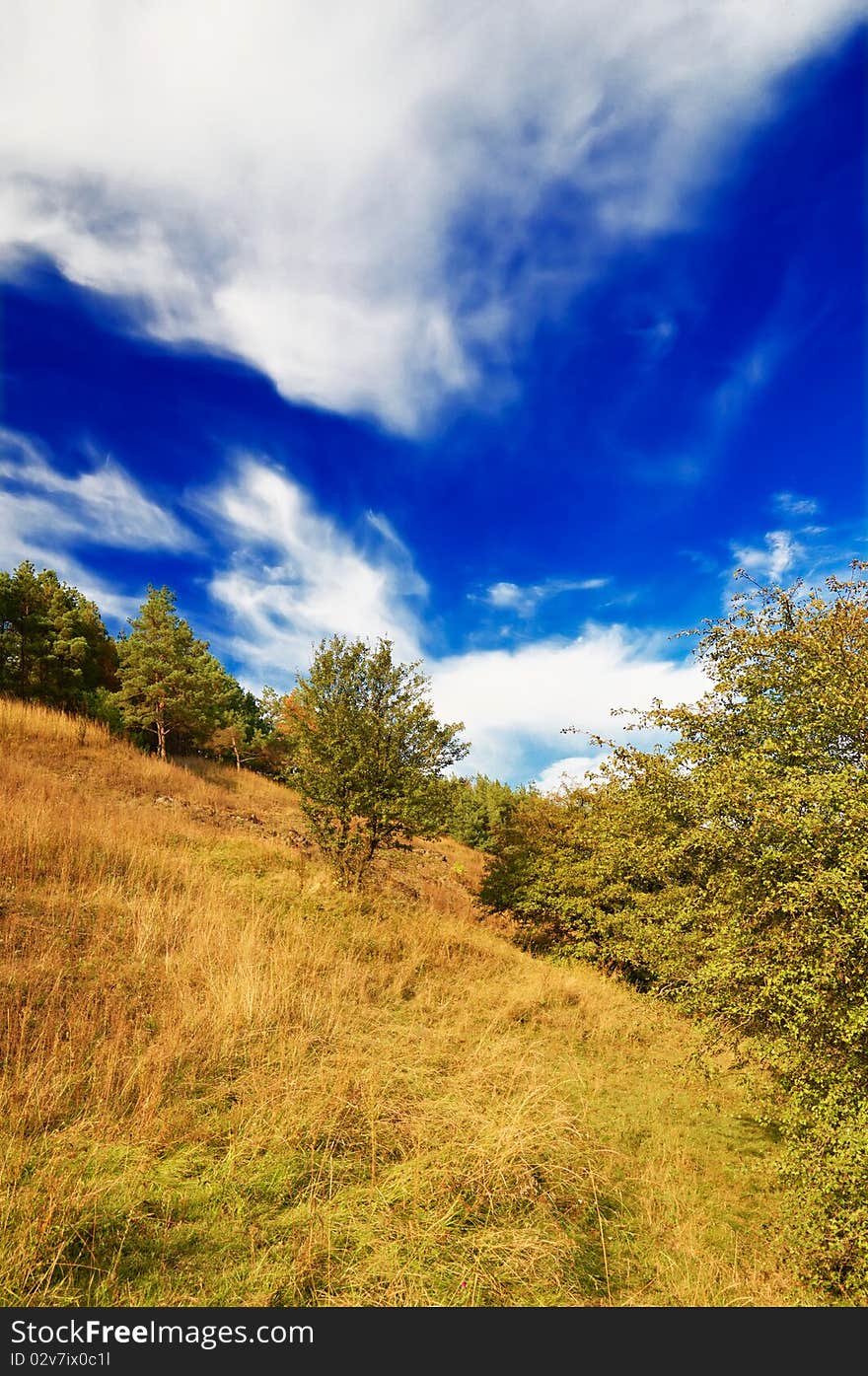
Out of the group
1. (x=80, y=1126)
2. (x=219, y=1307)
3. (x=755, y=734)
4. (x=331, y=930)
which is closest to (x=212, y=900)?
(x=331, y=930)

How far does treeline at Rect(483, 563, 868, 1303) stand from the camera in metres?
4.61

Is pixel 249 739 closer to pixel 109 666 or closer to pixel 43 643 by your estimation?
pixel 109 666

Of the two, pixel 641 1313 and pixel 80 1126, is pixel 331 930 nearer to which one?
pixel 80 1126

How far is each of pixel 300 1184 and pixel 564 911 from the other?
11.9m

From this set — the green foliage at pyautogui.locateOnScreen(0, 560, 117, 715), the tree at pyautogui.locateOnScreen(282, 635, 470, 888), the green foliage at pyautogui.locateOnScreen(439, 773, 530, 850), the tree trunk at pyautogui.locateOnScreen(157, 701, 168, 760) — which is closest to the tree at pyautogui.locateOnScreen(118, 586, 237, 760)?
the tree trunk at pyautogui.locateOnScreen(157, 701, 168, 760)

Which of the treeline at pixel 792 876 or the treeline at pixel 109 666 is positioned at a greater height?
the treeline at pixel 109 666

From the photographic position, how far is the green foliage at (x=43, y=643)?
23156 mm

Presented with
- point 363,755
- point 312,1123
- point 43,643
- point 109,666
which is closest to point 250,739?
point 109,666

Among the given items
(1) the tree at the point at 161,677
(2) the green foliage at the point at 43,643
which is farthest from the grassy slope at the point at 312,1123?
(2) the green foliage at the point at 43,643

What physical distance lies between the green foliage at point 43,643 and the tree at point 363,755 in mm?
16234

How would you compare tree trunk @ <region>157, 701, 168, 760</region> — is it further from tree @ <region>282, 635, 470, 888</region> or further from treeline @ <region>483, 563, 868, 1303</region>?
treeline @ <region>483, 563, 868, 1303</region>

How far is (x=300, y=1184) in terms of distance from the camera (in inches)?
166

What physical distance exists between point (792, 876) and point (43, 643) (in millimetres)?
28262

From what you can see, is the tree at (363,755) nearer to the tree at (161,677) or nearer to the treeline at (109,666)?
the treeline at (109,666)
